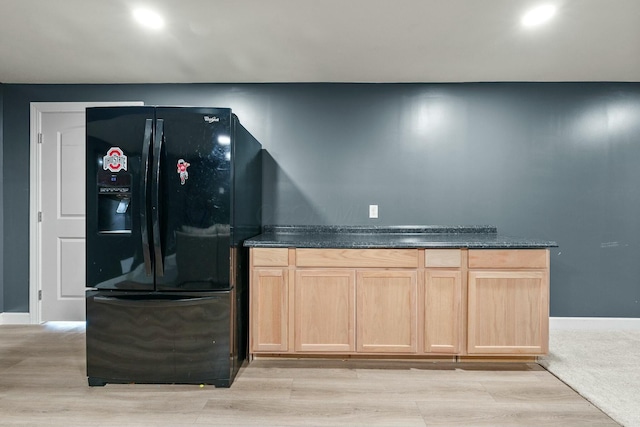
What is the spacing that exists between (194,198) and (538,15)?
2.39m

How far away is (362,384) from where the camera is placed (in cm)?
230

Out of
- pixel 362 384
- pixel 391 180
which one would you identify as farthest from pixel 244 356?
pixel 391 180

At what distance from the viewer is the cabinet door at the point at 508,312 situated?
2.51 metres

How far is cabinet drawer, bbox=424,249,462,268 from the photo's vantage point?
2545 millimetres

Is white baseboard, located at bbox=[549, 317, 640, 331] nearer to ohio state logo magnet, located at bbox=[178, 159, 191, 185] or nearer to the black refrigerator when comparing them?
the black refrigerator

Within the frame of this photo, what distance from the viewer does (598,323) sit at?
3.29 metres

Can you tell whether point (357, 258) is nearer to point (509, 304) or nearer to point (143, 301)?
point (509, 304)

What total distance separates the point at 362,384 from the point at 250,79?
263 cm

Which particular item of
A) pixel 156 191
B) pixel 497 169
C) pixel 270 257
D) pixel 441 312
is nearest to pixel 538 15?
pixel 497 169

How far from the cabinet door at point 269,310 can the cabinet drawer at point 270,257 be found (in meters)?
0.04

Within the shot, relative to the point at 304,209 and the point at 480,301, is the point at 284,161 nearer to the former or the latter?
the point at 304,209

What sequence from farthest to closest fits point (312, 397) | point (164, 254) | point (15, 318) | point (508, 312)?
point (15, 318)
point (508, 312)
point (164, 254)
point (312, 397)

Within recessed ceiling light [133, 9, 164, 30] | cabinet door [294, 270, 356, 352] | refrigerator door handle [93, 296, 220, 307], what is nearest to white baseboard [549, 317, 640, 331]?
cabinet door [294, 270, 356, 352]

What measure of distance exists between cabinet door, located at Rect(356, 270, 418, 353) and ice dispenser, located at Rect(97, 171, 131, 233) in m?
1.59
